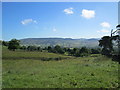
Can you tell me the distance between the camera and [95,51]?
12012cm

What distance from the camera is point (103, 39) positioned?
56.3 meters

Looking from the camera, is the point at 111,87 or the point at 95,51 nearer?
the point at 111,87

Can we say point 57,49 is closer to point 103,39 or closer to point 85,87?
point 103,39

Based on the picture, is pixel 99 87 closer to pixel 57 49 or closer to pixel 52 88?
pixel 52 88

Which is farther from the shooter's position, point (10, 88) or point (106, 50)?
point (106, 50)

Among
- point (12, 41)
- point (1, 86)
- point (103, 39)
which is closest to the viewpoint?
point (1, 86)

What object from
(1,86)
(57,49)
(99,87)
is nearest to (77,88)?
(99,87)

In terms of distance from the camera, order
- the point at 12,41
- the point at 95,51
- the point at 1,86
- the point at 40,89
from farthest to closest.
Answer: the point at 95,51, the point at 12,41, the point at 1,86, the point at 40,89

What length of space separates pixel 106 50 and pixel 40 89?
51468 millimetres

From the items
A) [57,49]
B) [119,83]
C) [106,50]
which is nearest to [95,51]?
[57,49]

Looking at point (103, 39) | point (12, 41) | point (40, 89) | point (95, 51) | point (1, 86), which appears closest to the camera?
point (40, 89)

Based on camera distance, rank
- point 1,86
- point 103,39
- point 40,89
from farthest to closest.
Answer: point 103,39, point 1,86, point 40,89

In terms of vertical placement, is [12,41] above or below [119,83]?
above

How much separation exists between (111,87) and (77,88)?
2.56 m
